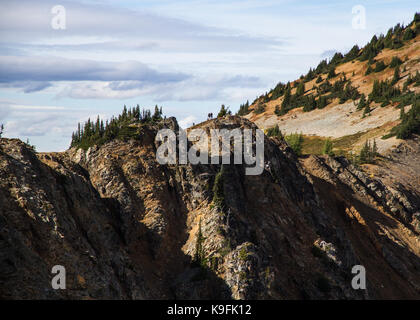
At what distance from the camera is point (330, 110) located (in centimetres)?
15888

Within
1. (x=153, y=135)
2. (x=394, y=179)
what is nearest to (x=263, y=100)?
(x=394, y=179)

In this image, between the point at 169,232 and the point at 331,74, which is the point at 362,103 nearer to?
the point at 331,74

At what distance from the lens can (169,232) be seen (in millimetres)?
45125

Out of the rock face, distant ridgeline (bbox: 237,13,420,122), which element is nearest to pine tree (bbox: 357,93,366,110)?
distant ridgeline (bbox: 237,13,420,122)

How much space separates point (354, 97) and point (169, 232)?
5036 inches

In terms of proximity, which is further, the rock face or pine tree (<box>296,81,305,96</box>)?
pine tree (<box>296,81,305,96</box>)

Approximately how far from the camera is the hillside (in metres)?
136

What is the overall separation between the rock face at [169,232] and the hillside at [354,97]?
192 ft

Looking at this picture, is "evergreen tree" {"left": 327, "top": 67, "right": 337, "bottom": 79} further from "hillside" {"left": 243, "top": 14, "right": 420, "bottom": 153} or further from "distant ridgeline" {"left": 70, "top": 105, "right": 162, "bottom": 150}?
"distant ridgeline" {"left": 70, "top": 105, "right": 162, "bottom": 150}

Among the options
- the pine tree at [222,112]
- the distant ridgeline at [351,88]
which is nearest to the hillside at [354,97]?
the distant ridgeline at [351,88]

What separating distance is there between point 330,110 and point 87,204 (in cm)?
12909

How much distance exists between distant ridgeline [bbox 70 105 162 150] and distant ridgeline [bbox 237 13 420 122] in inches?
4153
